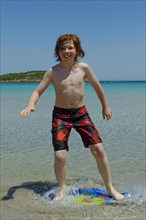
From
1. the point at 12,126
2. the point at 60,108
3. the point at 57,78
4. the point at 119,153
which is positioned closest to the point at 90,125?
the point at 60,108

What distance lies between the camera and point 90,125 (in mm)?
4340

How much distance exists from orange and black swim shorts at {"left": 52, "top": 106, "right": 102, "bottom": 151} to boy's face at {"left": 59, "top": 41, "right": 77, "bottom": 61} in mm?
622

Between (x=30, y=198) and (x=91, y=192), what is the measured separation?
752 millimetres

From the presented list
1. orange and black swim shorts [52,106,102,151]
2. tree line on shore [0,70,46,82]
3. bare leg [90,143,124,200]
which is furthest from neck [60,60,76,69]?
tree line on shore [0,70,46,82]

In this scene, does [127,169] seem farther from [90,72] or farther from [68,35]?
[68,35]

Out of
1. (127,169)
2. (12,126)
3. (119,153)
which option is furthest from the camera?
(12,126)

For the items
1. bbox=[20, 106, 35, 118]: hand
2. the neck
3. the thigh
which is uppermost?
the neck

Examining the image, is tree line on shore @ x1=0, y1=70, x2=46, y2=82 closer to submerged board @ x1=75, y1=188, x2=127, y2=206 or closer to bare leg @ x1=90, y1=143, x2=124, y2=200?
submerged board @ x1=75, y1=188, x2=127, y2=206

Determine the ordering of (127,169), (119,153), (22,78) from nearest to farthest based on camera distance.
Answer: (127,169) → (119,153) → (22,78)

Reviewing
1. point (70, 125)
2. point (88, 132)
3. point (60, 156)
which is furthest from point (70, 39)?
point (60, 156)

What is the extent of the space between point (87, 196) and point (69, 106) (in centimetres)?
110

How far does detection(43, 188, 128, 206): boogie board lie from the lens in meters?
4.08

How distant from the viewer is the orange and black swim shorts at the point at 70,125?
4.24m

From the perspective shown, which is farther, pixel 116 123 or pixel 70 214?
pixel 116 123
